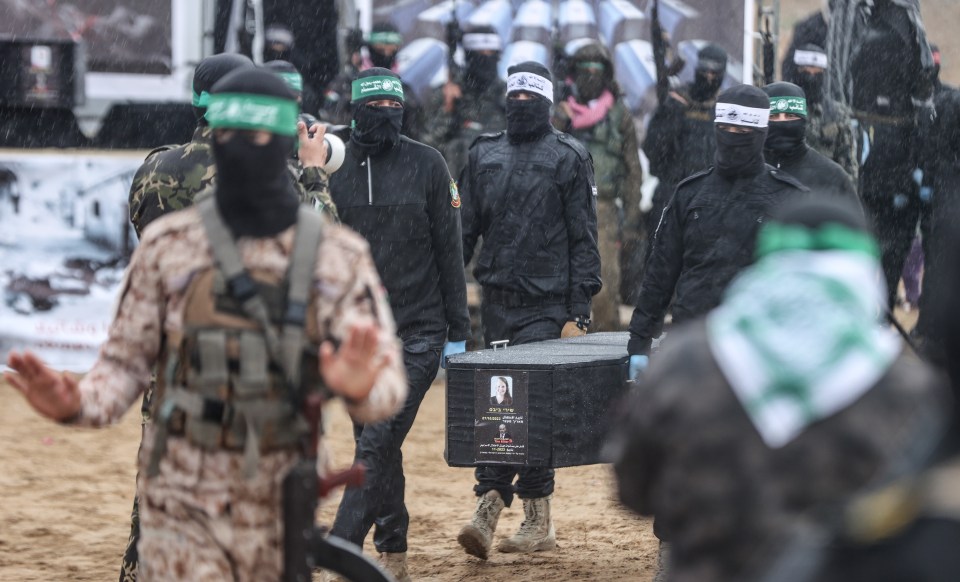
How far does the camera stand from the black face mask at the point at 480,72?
43.0ft

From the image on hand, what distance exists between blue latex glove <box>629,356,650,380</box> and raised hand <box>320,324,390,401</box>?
124 inches

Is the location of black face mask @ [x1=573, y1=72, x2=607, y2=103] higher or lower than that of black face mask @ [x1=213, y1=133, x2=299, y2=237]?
lower

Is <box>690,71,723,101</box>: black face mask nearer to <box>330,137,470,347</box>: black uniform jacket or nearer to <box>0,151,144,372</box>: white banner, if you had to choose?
<box>0,151,144,372</box>: white banner

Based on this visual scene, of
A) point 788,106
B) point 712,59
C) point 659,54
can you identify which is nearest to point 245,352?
point 788,106

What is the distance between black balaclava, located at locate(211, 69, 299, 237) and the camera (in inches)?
158

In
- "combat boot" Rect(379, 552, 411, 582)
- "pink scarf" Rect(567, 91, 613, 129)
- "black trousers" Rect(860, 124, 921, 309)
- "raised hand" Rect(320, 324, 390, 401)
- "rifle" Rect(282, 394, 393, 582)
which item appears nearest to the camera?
"raised hand" Rect(320, 324, 390, 401)

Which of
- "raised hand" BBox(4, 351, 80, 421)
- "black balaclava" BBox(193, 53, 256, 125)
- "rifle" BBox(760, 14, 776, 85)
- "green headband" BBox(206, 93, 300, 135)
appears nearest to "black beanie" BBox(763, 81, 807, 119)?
"black balaclava" BBox(193, 53, 256, 125)

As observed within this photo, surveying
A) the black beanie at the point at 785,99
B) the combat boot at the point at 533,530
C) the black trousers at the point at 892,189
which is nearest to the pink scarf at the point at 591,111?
the black trousers at the point at 892,189

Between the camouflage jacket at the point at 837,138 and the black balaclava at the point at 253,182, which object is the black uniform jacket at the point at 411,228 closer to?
the black balaclava at the point at 253,182

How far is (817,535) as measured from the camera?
2568 millimetres

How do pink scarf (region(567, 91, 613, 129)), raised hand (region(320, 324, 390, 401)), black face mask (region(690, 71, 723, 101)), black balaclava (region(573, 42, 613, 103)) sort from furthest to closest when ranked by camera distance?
black balaclava (region(573, 42, 613, 103)), pink scarf (region(567, 91, 613, 129)), black face mask (region(690, 71, 723, 101)), raised hand (region(320, 324, 390, 401))

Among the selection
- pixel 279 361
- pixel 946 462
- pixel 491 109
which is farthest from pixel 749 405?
pixel 491 109


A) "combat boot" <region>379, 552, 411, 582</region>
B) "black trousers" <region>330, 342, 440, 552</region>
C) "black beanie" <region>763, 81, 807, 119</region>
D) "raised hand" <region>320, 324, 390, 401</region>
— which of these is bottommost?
"combat boot" <region>379, 552, 411, 582</region>

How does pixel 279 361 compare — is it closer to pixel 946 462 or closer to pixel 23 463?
pixel 946 462
